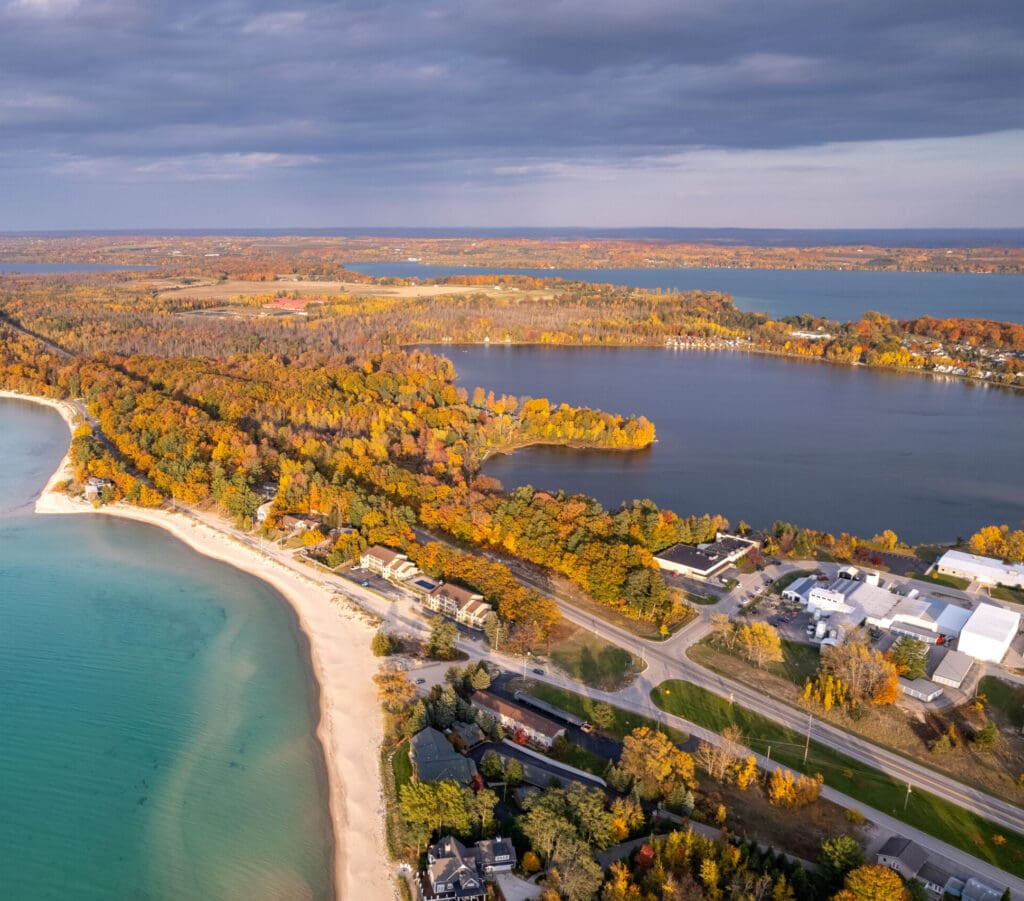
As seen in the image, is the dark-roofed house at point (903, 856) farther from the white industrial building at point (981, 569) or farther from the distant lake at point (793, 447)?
the distant lake at point (793, 447)

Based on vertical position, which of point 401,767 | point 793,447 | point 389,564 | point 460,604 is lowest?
point 401,767

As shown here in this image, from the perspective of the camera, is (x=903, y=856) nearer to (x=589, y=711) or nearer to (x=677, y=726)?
(x=677, y=726)

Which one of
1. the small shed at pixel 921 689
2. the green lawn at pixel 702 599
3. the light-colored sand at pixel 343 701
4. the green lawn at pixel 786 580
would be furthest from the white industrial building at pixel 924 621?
the light-colored sand at pixel 343 701

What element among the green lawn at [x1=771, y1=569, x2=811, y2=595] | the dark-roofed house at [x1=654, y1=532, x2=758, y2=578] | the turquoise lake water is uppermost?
the dark-roofed house at [x1=654, y1=532, x2=758, y2=578]

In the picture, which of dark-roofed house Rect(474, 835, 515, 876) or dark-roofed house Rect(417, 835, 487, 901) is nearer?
dark-roofed house Rect(417, 835, 487, 901)

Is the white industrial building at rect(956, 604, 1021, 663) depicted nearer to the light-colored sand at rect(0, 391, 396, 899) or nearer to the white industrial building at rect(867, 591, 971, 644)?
the white industrial building at rect(867, 591, 971, 644)

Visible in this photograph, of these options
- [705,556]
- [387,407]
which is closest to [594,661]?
[705,556]

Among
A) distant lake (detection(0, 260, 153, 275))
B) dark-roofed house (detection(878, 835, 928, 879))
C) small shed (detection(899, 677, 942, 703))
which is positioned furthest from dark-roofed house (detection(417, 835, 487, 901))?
distant lake (detection(0, 260, 153, 275))
